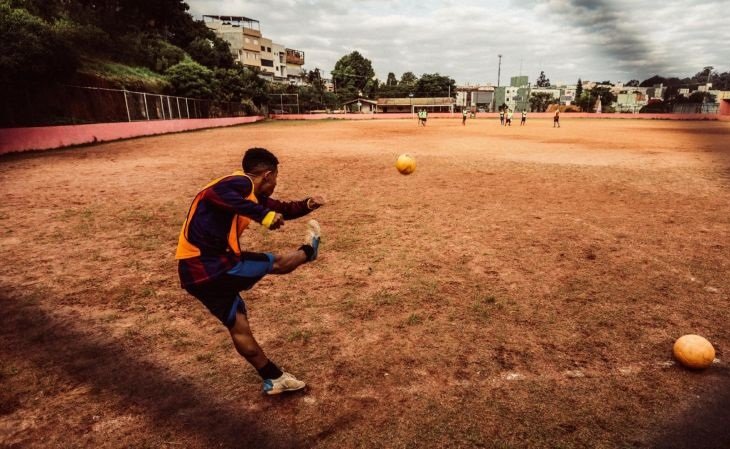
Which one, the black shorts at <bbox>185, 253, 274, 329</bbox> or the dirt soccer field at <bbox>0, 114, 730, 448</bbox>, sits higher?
the black shorts at <bbox>185, 253, 274, 329</bbox>

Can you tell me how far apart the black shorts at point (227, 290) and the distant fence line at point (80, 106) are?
2318 cm

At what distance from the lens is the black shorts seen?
2.98 m

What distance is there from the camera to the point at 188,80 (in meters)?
39.3

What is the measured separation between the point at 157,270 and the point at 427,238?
13.9ft

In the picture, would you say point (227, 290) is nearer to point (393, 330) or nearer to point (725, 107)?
point (393, 330)

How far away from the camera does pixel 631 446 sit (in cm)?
272

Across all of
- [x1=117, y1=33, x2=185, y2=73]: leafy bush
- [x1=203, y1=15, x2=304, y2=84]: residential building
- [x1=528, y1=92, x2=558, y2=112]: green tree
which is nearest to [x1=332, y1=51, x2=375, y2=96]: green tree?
[x1=203, y1=15, x2=304, y2=84]: residential building

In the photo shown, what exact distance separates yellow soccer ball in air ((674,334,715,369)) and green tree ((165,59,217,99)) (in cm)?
4332

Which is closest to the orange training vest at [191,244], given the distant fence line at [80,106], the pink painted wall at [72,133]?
the pink painted wall at [72,133]

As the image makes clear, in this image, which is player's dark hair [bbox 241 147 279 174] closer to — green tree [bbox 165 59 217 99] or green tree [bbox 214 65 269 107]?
green tree [bbox 165 59 217 99]

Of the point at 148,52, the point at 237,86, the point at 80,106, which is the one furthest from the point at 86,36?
the point at 237,86

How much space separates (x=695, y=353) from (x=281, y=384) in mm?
3513

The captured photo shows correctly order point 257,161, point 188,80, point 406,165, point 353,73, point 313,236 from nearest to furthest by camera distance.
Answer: point 257,161
point 313,236
point 406,165
point 188,80
point 353,73

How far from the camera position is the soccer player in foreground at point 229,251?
292cm
